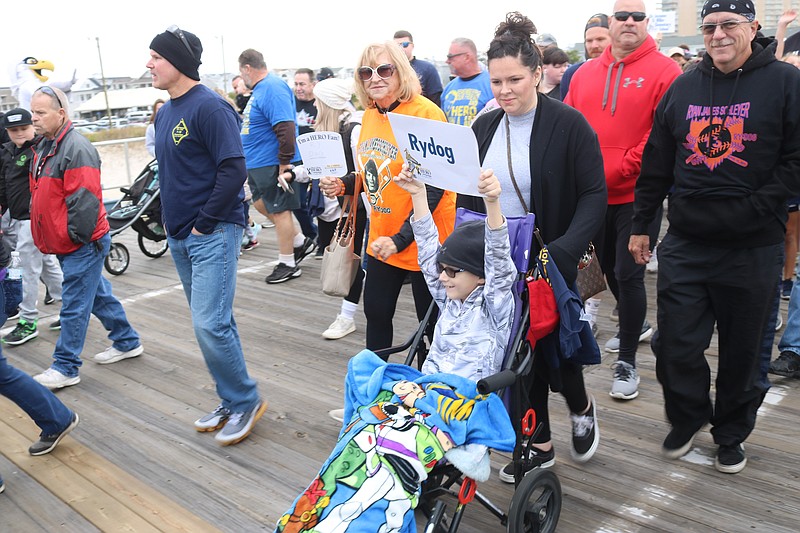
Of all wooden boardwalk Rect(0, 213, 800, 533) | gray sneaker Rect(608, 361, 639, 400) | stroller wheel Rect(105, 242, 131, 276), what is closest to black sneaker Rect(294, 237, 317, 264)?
stroller wheel Rect(105, 242, 131, 276)

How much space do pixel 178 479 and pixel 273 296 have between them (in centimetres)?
329

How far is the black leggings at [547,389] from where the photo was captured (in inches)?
123

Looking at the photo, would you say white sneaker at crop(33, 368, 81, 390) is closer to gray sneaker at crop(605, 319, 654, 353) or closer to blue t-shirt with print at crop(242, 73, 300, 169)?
blue t-shirt with print at crop(242, 73, 300, 169)

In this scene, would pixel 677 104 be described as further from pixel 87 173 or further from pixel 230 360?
pixel 87 173

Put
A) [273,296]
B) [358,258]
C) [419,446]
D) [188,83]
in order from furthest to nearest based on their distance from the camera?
[273,296]
[358,258]
[188,83]
[419,446]

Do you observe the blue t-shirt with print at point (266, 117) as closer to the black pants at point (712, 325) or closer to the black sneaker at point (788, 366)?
the black pants at point (712, 325)

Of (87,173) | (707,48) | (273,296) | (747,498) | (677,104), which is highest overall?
(707,48)

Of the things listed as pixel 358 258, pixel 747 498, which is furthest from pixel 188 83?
pixel 747 498

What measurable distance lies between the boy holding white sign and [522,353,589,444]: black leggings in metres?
0.42

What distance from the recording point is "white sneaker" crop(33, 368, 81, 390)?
15.6ft

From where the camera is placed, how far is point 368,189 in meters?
3.85

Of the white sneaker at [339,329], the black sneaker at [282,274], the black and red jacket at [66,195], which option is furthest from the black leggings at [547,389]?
the black sneaker at [282,274]

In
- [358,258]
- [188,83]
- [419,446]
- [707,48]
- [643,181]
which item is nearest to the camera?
[419,446]

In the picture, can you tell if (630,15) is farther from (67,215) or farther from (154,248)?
(154,248)
